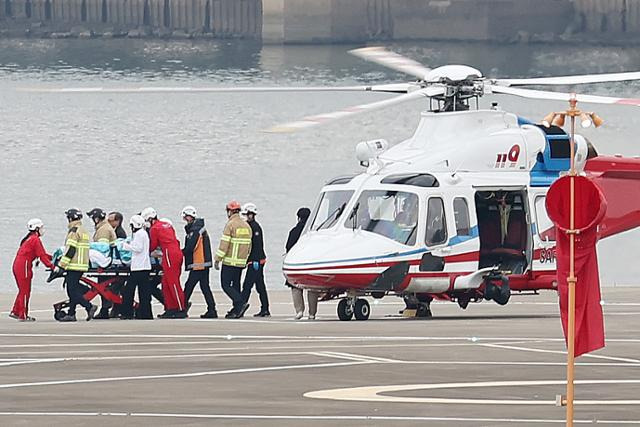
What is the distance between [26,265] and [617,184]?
7090 mm

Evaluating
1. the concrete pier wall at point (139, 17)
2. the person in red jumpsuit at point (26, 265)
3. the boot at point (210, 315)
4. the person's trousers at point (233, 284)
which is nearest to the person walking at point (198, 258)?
the boot at point (210, 315)

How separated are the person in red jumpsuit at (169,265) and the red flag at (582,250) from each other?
10645 millimetres

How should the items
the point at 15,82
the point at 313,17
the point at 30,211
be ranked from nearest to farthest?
the point at 30,211
the point at 15,82
the point at 313,17

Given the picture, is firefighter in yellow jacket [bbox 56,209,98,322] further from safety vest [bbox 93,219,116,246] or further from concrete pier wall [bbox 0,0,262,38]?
concrete pier wall [bbox 0,0,262,38]

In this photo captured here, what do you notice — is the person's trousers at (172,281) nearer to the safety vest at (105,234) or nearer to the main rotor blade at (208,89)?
the safety vest at (105,234)

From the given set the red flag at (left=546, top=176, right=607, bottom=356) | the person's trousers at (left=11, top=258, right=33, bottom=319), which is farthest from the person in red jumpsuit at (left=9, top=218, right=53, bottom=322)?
the red flag at (left=546, top=176, right=607, bottom=356)

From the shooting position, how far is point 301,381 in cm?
1271

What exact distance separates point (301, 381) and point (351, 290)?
21.9ft

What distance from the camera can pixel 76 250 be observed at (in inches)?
777

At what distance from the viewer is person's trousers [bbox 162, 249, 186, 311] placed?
20469mm

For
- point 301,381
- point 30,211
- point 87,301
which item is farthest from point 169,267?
point 30,211

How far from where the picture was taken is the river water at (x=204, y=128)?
162 feet

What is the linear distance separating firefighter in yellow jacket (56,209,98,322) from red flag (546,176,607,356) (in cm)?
1022

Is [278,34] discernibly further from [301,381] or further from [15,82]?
[301,381]
